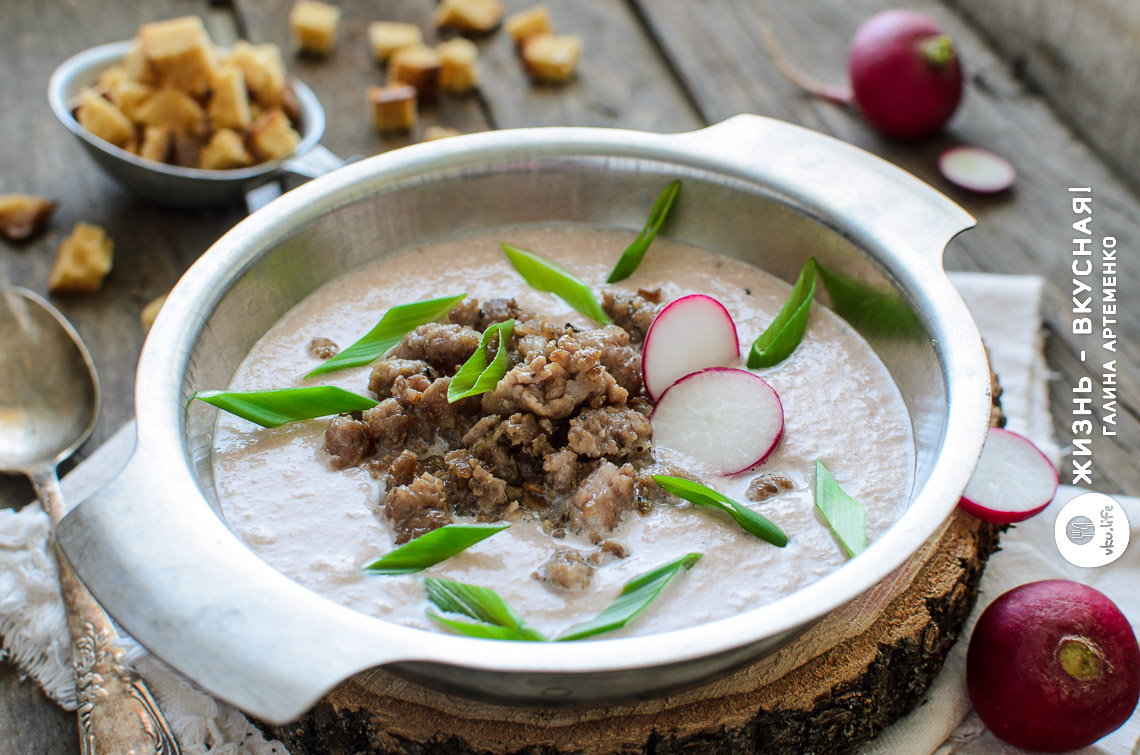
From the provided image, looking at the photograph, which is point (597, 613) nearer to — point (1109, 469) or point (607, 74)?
point (1109, 469)

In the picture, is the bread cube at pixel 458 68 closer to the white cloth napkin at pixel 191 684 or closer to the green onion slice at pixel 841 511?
the white cloth napkin at pixel 191 684

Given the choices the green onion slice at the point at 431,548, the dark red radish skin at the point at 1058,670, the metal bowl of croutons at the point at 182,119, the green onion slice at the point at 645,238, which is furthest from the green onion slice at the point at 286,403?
the dark red radish skin at the point at 1058,670

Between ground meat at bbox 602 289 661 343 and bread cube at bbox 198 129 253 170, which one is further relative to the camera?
bread cube at bbox 198 129 253 170

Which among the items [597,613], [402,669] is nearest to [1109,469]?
[597,613]

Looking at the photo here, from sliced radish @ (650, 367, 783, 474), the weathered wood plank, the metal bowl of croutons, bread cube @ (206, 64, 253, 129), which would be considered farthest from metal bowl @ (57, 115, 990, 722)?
bread cube @ (206, 64, 253, 129)

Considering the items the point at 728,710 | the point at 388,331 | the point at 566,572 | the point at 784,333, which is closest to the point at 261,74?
the point at 388,331

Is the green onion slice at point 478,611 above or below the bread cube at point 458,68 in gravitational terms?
above

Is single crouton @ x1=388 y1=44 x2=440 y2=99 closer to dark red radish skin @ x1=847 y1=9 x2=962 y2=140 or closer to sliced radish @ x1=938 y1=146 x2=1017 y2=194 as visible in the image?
dark red radish skin @ x1=847 y1=9 x2=962 y2=140
